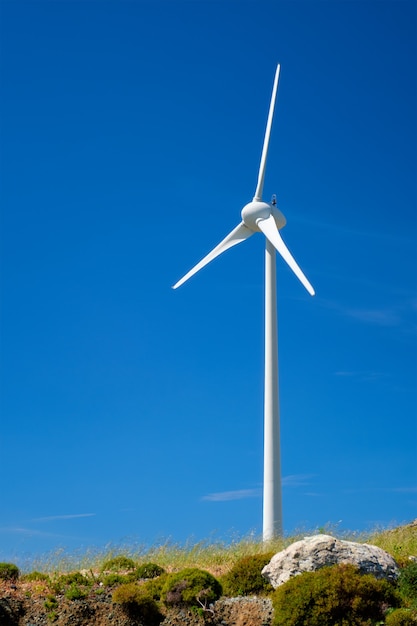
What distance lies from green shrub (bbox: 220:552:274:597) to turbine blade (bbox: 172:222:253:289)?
23.2 metres

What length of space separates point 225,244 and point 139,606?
26.8m

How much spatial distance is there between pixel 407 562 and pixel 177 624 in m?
7.01

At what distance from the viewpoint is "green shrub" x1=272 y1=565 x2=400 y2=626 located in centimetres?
1766

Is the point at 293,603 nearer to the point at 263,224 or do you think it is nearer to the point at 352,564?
the point at 352,564

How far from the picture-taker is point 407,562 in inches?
845

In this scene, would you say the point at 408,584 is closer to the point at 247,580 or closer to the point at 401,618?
the point at 401,618

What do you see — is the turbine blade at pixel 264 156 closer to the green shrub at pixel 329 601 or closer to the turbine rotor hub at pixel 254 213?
the turbine rotor hub at pixel 254 213

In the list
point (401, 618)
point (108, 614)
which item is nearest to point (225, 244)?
point (108, 614)

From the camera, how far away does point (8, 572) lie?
24031 mm

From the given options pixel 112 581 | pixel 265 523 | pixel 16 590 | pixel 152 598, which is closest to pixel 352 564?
pixel 152 598

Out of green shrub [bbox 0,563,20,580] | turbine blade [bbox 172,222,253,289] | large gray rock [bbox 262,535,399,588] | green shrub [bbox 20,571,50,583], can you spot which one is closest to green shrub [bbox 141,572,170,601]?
large gray rock [bbox 262,535,399,588]

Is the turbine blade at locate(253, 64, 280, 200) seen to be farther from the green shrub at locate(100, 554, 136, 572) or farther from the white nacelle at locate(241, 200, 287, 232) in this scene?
the green shrub at locate(100, 554, 136, 572)

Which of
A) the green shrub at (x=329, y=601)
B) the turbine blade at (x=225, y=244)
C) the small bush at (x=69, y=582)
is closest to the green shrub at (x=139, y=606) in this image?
the small bush at (x=69, y=582)

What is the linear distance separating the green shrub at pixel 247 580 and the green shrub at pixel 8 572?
23.2 ft
